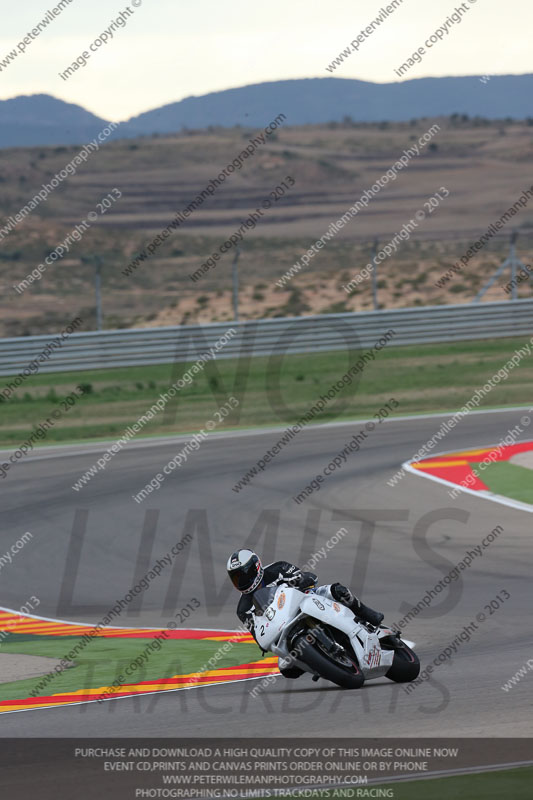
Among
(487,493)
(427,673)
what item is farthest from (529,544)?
(427,673)

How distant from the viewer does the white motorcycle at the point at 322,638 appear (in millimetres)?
8359

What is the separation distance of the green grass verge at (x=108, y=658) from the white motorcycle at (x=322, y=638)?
1488 mm

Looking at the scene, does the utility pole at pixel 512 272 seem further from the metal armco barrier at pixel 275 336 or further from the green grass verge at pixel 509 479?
the green grass verge at pixel 509 479

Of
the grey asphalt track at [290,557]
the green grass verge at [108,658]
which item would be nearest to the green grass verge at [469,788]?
the grey asphalt track at [290,557]

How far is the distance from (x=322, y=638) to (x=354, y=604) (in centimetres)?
42

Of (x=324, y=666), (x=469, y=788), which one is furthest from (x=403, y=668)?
(x=469, y=788)

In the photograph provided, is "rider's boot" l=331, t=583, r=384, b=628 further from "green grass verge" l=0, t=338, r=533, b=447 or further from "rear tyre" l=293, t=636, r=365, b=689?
"green grass verge" l=0, t=338, r=533, b=447

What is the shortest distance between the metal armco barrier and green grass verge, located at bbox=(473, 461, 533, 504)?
36.3 feet

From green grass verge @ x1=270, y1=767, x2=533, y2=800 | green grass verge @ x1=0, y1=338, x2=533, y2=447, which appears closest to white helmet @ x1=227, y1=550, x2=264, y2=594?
green grass verge @ x1=270, y1=767, x2=533, y2=800

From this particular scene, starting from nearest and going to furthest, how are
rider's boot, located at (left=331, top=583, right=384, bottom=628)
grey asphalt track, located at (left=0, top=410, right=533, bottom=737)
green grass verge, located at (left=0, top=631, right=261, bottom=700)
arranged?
grey asphalt track, located at (left=0, top=410, right=533, bottom=737), rider's boot, located at (left=331, top=583, right=384, bottom=628), green grass verge, located at (left=0, top=631, right=261, bottom=700)

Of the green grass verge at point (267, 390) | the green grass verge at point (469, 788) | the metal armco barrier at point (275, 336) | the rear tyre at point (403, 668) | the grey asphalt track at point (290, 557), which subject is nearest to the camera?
the green grass verge at point (469, 788)

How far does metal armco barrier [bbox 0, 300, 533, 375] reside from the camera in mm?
27812

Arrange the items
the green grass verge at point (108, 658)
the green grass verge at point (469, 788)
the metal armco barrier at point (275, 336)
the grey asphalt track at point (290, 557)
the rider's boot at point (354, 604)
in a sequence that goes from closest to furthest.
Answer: the green grass verge at point (469, 788) < the grey asphalt track at point (290, 557) < the rider's boot at point (354, 604) < the green grass verge at point (108, 658) < the metal armco barrier at point (275, 336)

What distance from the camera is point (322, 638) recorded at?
834 centimetres
